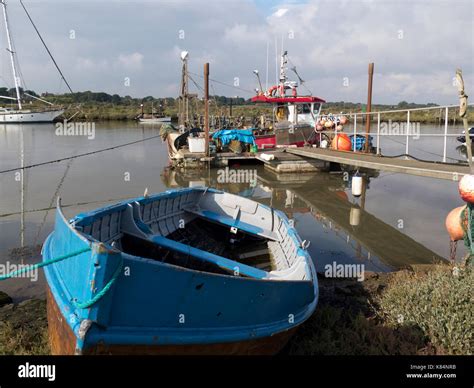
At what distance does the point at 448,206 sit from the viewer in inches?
503

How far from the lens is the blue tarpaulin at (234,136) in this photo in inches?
852

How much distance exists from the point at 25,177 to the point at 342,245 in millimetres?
13277

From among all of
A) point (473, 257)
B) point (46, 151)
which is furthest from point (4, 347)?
point (46, 151)

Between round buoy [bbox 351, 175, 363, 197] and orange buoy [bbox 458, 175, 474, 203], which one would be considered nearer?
orange buoy [bbox 458, 175, 474, 203]

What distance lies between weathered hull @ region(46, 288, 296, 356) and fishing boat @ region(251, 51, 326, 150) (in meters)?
17.2

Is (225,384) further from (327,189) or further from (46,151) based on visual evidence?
(46,151)

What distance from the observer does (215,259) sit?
5328mm

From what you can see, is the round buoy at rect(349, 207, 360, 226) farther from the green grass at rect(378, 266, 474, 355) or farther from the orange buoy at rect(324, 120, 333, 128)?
the orange buoy at rect(324, 120, 333, 128)

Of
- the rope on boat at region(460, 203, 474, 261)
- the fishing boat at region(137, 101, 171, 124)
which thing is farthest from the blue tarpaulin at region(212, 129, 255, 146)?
the fishing boat at region(137, 101, 171, 124)

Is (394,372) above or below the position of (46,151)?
below

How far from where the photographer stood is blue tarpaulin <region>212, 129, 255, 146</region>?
2164 cm

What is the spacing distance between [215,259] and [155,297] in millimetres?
1914

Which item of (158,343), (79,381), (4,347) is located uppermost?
(158,343)

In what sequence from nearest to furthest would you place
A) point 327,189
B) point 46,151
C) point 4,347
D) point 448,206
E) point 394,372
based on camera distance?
1. point 394,372
2. point 4,347
3. point 448,206
4. point 327,189
5. point 46,151
